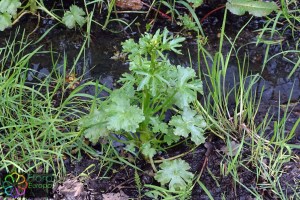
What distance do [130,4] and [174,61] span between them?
53 centimetres

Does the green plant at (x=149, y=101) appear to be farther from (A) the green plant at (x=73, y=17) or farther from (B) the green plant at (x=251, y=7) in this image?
(B) the green plant at (x=251, y=7)

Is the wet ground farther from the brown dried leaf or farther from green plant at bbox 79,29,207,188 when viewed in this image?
green plant at bbox 79,29,207,188

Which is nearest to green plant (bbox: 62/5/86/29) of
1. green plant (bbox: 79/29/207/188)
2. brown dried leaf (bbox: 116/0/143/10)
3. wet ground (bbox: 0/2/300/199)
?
wet ground (bbox: 0/2/300/199)

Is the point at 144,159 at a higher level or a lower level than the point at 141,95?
lower

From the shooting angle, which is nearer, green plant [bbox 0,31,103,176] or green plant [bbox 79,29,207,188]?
green plant [bbox 79,29,207,188]

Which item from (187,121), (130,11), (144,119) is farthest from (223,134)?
(130,11)

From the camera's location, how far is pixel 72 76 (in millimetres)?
2668

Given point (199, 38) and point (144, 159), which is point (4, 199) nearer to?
point (144, 159)

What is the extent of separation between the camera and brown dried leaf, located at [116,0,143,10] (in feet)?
10.0

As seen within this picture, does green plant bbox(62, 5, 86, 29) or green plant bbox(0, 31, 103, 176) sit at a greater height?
green plant bbox(62, 5, 86, 29)

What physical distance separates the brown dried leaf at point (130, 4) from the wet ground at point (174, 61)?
75 mm

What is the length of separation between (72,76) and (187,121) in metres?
0.86

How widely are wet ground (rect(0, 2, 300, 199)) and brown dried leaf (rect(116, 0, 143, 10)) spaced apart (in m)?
0.07

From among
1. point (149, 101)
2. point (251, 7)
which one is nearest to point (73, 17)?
point (149, 101)
